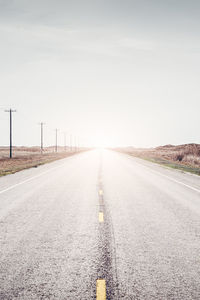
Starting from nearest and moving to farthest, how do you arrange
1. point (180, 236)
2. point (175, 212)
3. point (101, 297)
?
point (101, 297) → point (180, 236) → point (175, 212)

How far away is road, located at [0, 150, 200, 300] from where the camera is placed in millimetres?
3623

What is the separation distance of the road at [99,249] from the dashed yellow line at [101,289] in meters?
0.01

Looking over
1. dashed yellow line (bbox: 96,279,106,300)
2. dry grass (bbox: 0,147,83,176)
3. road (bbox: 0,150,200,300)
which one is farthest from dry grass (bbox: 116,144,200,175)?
dashed yellow line (bbox: 96,279,106,300)

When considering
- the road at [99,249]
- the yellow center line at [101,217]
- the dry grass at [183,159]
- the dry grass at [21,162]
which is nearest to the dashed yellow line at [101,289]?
the road at [99,249]

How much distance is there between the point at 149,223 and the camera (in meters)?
6.80

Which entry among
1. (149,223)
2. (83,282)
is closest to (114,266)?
(83,282)

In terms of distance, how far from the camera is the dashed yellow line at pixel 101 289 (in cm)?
339

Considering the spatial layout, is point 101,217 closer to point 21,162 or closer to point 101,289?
point 101,289

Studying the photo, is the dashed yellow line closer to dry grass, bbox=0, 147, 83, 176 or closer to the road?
the road

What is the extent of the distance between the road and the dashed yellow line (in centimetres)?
1

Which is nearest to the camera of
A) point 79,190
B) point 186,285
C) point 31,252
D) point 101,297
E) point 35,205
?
point 101,297

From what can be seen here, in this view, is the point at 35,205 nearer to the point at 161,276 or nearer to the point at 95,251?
the point at 95,251

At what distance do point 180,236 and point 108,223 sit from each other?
5.91 ft

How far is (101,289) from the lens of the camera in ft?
11.7
